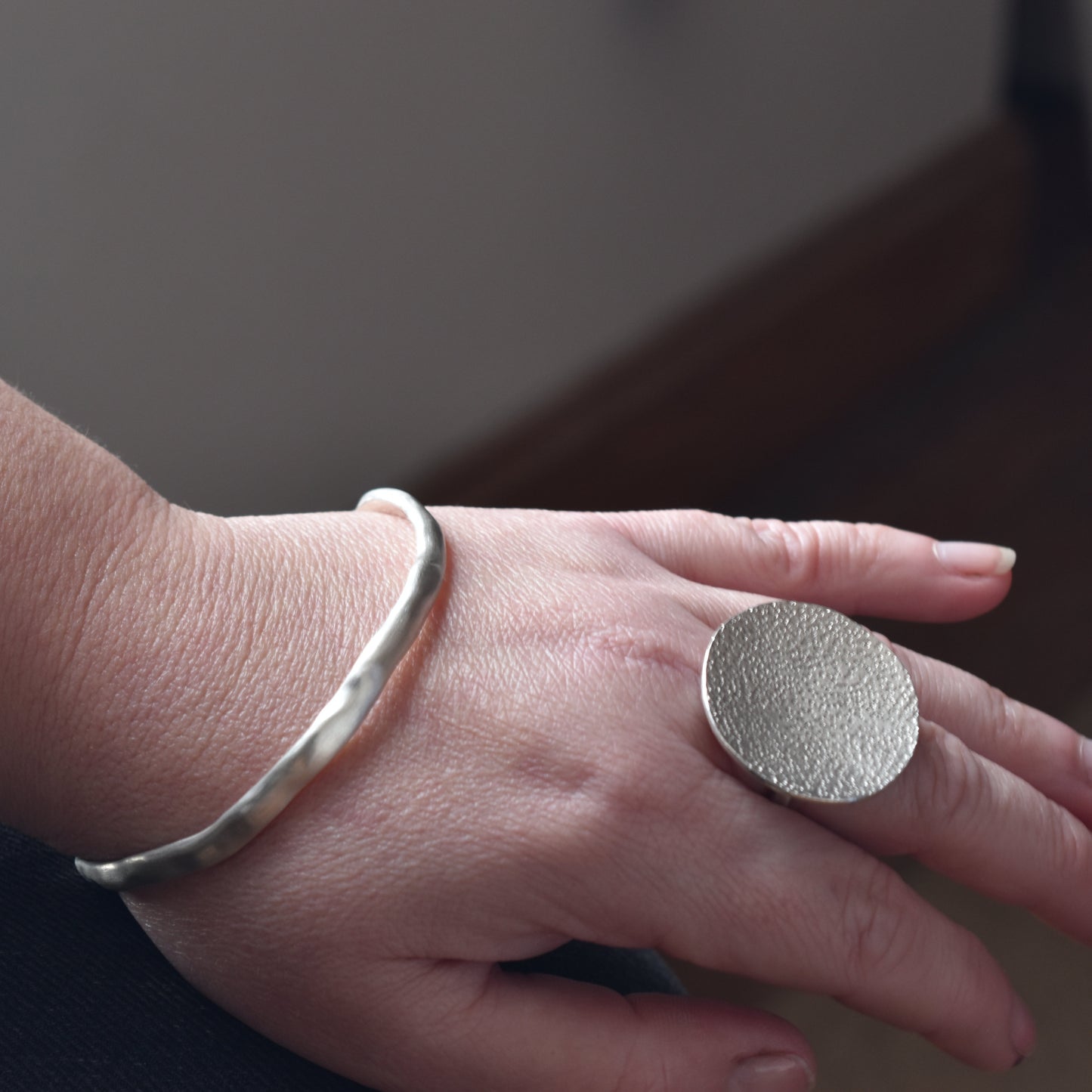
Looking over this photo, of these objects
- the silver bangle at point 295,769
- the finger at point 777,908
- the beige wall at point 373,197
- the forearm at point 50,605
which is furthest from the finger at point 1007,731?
the beige wall at point 373,197

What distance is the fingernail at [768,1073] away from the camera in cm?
57

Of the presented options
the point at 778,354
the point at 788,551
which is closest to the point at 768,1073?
the point at 788,551

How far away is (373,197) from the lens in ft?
4.26

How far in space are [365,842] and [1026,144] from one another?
1.88 m

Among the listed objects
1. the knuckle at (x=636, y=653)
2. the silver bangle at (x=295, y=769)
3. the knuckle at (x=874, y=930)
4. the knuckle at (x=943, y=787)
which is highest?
the silver bangle at (x=295, y=769)

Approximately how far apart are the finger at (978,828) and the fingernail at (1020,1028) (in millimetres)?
53

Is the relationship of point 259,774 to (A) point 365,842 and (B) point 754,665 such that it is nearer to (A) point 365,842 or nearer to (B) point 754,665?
(A) point 365,842

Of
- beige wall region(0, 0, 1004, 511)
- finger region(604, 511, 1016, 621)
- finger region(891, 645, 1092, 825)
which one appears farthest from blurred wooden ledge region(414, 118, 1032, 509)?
finger region(891, 645, 1092, 825)

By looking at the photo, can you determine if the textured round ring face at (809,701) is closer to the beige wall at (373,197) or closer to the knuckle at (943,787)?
the knuckle at (943,787)

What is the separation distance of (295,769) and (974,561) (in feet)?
1.50

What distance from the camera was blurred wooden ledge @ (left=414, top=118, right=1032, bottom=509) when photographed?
158 cm

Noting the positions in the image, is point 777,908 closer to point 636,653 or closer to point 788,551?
point 636,653

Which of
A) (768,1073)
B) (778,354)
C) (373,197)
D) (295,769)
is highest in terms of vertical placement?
(373,197)

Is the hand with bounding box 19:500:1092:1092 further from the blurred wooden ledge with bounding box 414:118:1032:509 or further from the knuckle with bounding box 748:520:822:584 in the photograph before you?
the blurred wooden ledge with bounding box 414:118:1032:509
